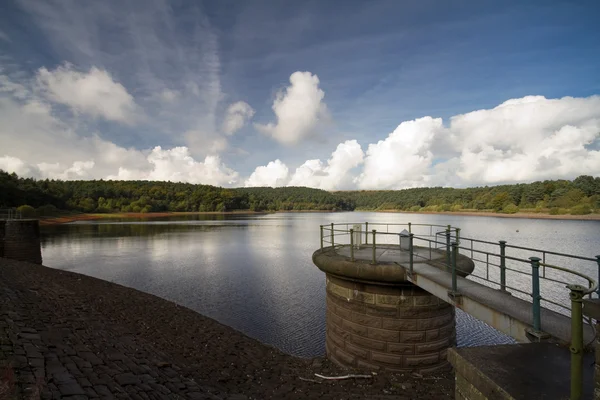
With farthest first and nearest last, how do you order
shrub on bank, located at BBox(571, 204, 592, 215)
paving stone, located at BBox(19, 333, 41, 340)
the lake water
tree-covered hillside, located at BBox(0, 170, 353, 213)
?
tree-covered hillside, located at BBox(0, 170, 353, 213), shrub on bank, located at BBox(571, 204, 592, 215), the lake water, paving stone, located at BBox(19, 333, 41, 340)

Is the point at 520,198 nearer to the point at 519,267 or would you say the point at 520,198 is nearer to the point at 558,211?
the point at 558,211

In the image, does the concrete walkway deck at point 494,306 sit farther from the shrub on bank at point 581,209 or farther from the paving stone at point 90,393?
the shrub on bank at point 581,209

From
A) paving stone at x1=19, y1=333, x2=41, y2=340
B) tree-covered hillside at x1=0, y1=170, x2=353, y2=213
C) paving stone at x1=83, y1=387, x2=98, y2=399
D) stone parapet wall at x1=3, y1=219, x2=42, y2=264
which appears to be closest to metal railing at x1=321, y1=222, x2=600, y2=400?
paving stone at x1=83, y1=387, x2=98, y2=399

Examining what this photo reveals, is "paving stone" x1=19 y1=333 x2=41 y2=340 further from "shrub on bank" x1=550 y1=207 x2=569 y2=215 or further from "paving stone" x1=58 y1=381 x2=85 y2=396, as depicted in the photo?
"shrub on bank" x1=550 y1=207 x2=569 y2=215

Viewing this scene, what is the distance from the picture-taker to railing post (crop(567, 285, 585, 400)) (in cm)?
233

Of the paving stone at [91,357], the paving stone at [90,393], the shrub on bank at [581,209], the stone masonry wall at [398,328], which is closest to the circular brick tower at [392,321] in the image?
the stone masonry wall at [398,328]

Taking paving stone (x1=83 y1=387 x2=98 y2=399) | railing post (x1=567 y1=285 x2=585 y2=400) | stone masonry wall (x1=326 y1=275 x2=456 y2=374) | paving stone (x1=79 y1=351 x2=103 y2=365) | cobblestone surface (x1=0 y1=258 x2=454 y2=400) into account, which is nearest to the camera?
railing post (x1=567 y1=285 x2=585 y2=400)

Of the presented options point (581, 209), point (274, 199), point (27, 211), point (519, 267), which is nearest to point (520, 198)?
point (581, 209)

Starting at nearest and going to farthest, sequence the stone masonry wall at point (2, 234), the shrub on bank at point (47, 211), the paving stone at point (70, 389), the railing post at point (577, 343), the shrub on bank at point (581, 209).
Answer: the railing post at point (577, 343) < the paving stone at point (70, 389) < the stone masonry wall at point (2, 234) < the shrub on bank at point (47, 211) < the shrub on bank at point (581, 209)

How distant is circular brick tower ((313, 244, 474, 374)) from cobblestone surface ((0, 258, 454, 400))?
1.26 feet

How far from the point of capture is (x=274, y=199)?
176 meters

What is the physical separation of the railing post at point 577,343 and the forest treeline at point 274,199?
82.2 metres

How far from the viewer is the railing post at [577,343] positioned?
7.66 ft

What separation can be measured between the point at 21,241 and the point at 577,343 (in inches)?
1240
